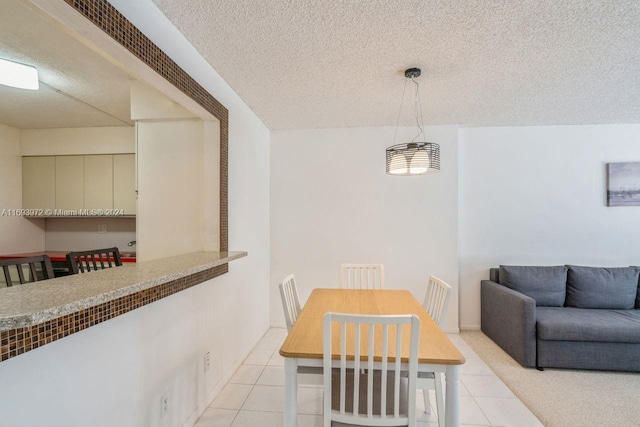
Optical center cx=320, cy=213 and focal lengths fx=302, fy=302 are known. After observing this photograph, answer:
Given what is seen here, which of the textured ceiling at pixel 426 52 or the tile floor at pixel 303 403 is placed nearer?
the textured ceiling at pixel 426 52

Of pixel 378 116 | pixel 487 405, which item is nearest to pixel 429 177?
pixel 378 116

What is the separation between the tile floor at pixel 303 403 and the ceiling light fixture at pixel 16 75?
2.41m

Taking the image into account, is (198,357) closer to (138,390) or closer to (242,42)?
(138,390)

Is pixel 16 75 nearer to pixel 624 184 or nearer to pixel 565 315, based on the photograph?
pixel 565 315

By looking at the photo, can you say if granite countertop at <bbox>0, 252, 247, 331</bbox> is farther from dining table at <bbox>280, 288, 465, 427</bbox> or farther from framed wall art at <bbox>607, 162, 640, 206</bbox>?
framed wall art at <bbox>607, 162, 640, 206</bbox>

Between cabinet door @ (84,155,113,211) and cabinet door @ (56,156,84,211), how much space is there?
0.21 feet

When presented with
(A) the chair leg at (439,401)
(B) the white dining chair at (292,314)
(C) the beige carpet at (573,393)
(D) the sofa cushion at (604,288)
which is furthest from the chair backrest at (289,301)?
(D) the sofa cushion at (604,288)

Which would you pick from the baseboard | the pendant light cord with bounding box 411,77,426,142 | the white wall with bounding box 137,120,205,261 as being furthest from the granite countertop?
the baseboard

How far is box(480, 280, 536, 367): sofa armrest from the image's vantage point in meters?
2.73

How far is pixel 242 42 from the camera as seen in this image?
1.94 metres

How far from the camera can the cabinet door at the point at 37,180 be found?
3.67 meters

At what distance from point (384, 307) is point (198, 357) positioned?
1312 millimetres

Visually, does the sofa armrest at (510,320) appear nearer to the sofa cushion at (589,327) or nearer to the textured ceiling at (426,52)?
the sofa cushion at (589,327)

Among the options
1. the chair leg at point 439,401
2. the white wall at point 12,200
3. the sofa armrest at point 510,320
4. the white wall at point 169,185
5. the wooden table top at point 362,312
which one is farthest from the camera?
the white wall at point 12,200
